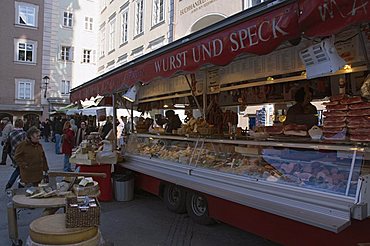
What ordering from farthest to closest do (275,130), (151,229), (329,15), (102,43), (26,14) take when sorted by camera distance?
(26,14) < (102,43) < (151,229) < (275,130) < (329,15)

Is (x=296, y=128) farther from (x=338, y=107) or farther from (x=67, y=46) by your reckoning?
(x=67, y=46)

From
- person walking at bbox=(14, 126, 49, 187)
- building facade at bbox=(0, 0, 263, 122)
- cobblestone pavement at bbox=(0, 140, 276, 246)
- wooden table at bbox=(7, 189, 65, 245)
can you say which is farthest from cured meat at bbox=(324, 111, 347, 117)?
building facade at bbox=(0, 0, 263, 122)

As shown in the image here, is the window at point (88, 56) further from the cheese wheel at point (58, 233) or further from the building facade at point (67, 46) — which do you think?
the cheese wheel at point (58, 233)

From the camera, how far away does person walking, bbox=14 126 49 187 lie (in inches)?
235

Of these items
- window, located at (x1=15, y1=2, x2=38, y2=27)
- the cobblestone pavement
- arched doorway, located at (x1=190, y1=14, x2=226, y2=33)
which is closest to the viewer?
the cobblestone pavement

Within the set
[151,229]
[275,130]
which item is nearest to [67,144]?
[151,229]

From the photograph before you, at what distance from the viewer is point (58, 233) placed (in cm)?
319

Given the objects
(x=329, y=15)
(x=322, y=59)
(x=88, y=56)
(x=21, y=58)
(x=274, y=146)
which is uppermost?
(x=88, y=56)

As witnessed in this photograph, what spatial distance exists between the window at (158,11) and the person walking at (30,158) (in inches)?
515

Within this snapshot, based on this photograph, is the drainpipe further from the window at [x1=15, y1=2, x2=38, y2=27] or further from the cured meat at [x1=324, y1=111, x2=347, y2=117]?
the window at [x1=15, y1=2, x2=38, y2=27]

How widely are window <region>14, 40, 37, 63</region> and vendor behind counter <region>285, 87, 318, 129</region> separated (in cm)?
2919

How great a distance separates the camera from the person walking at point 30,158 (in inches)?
235

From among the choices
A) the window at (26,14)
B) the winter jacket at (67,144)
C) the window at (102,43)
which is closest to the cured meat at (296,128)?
the winter jacket at (67,144)

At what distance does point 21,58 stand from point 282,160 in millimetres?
30924
